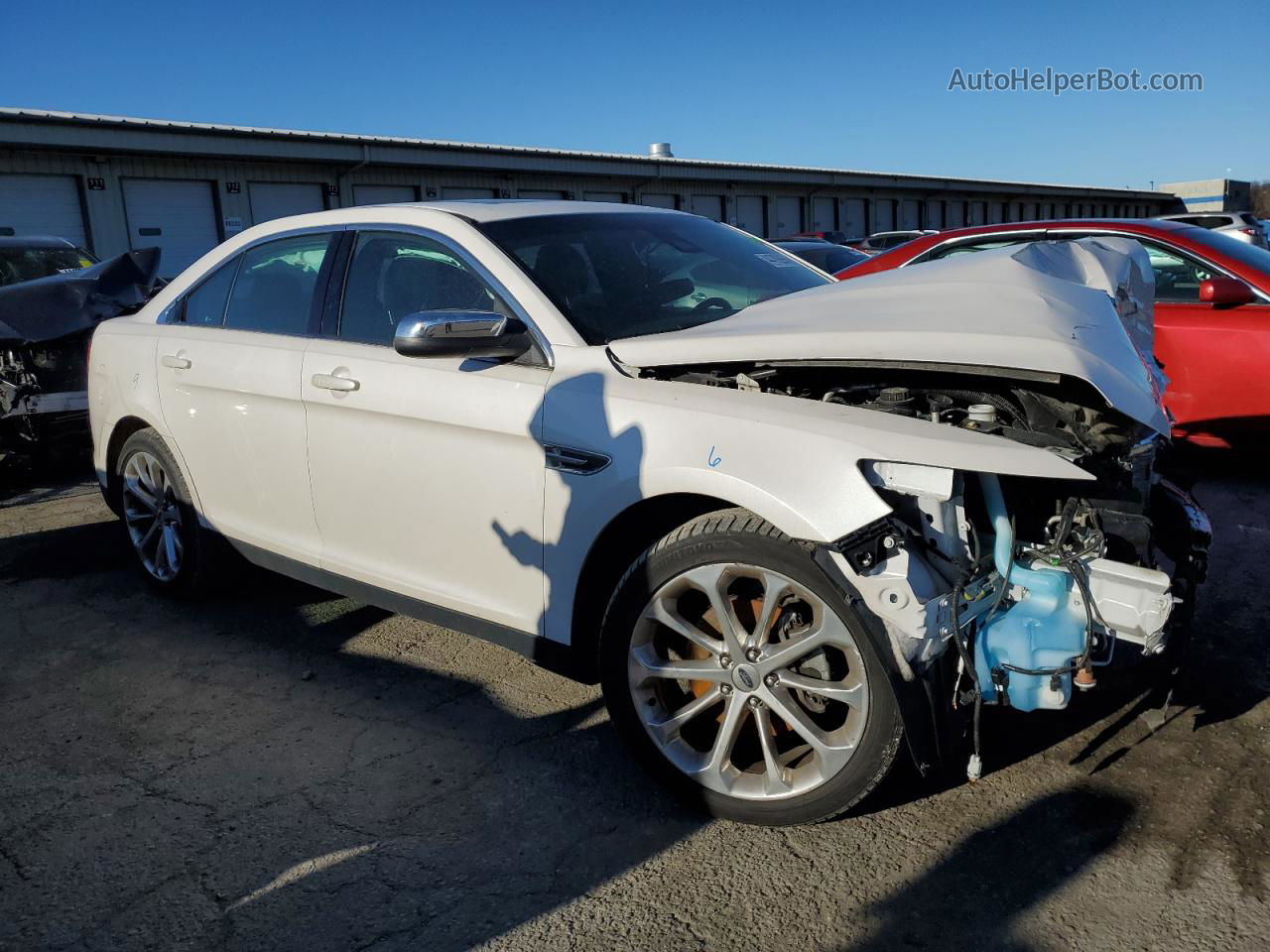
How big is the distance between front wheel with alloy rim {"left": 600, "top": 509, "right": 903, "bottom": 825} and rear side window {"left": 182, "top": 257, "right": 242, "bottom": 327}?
8.31 ft

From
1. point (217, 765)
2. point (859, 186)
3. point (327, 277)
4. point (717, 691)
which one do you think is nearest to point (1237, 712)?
point (717, 691)

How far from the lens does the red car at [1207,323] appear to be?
17.2ft

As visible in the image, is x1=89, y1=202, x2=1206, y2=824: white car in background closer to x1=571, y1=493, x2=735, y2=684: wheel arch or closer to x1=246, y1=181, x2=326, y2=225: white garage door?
x1=571, y1=493, x2=735, y2=684: wheel arch

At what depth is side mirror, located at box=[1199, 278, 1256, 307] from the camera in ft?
17.1

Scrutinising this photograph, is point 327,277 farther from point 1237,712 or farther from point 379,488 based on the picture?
point 1237,712

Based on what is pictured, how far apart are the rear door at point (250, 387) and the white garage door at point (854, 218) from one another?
34142 mm

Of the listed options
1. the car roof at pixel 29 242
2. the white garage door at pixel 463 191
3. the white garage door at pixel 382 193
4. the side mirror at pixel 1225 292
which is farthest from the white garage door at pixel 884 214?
the side mirror at pixel 1225 292

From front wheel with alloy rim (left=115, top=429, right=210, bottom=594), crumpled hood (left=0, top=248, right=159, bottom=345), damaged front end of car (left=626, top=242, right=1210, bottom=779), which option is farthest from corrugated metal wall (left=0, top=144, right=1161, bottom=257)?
damaged front end of car (left=626, top=242, right=1210, bottom=779)

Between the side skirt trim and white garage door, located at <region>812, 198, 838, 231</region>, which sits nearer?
the side skirt trim

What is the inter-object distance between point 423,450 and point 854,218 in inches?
1429

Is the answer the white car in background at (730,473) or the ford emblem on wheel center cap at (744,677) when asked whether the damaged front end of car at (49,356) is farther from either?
the ford emblem on wheel center cap at (744,677)

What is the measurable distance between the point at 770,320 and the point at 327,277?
5.96ft

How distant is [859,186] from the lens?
1441 inches

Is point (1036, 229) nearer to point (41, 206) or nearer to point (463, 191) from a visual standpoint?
point (41, 206)
